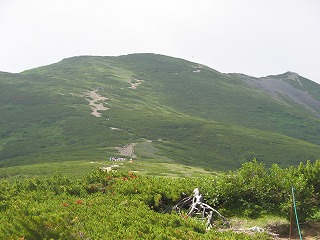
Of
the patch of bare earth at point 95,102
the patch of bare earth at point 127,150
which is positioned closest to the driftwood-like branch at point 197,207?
the patch of bare earth at point 127,150

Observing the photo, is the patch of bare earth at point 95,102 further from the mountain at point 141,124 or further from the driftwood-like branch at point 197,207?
the driftwood-like branch at point 197,207

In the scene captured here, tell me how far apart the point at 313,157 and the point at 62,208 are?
106 meters

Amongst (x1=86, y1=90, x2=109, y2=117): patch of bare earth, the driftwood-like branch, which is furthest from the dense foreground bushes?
(x1=86, y1=90, x2=109, y2=117): patch of bare earth

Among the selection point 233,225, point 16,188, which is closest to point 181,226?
point 233,225

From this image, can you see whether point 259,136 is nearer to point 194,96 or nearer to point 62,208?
point 194,96

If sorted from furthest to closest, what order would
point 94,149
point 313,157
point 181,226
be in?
point 313,157 → point 94,149 → point 181,226

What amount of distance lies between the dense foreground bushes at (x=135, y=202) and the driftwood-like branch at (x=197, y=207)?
0.36 meters

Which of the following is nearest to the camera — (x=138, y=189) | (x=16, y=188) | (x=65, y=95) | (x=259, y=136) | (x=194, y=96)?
(x=138, y=189)

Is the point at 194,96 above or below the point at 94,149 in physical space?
above

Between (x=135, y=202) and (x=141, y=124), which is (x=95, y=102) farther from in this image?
(x=135, y=202)

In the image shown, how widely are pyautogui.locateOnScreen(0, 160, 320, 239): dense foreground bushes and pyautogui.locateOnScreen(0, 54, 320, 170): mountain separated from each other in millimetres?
53044

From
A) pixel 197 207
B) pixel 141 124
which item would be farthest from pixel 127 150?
pixel 197 207

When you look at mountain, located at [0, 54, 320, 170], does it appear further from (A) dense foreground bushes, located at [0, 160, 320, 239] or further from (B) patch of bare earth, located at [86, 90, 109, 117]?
(A) dense foreground bushes, located at [0, 160, 320, 239]

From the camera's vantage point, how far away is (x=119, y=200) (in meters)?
14.0
